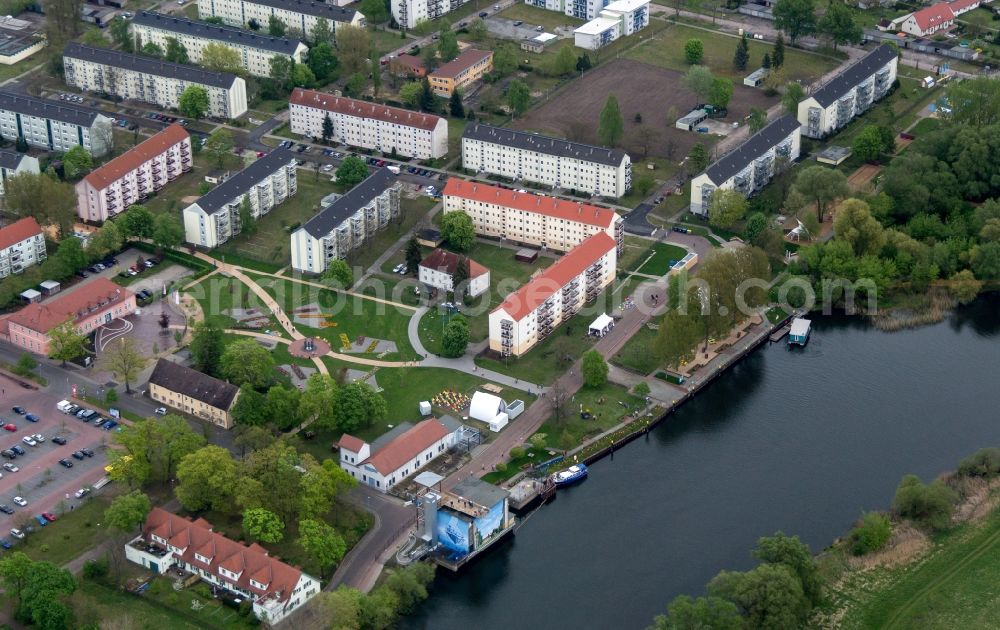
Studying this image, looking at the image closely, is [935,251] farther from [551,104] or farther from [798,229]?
[551,104]

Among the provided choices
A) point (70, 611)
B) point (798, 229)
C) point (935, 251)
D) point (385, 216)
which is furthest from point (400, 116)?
point (70, 611)

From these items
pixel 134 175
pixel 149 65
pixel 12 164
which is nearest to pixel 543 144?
pixel 134 175

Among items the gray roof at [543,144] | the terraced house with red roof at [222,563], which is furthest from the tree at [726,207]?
the terraced house with red roof at [222,563]

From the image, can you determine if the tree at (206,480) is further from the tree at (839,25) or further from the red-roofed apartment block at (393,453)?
the tree at (839,25)

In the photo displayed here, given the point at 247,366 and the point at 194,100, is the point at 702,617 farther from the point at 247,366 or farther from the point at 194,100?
the point at 194,100

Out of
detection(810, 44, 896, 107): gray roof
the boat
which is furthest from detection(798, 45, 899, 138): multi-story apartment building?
the boat

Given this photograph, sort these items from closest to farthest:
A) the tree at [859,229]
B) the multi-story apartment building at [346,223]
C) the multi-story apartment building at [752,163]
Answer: the multi-story apartment building at [346,223] < the tree at [859,229] < the multi-story apartment building at [752,163]
